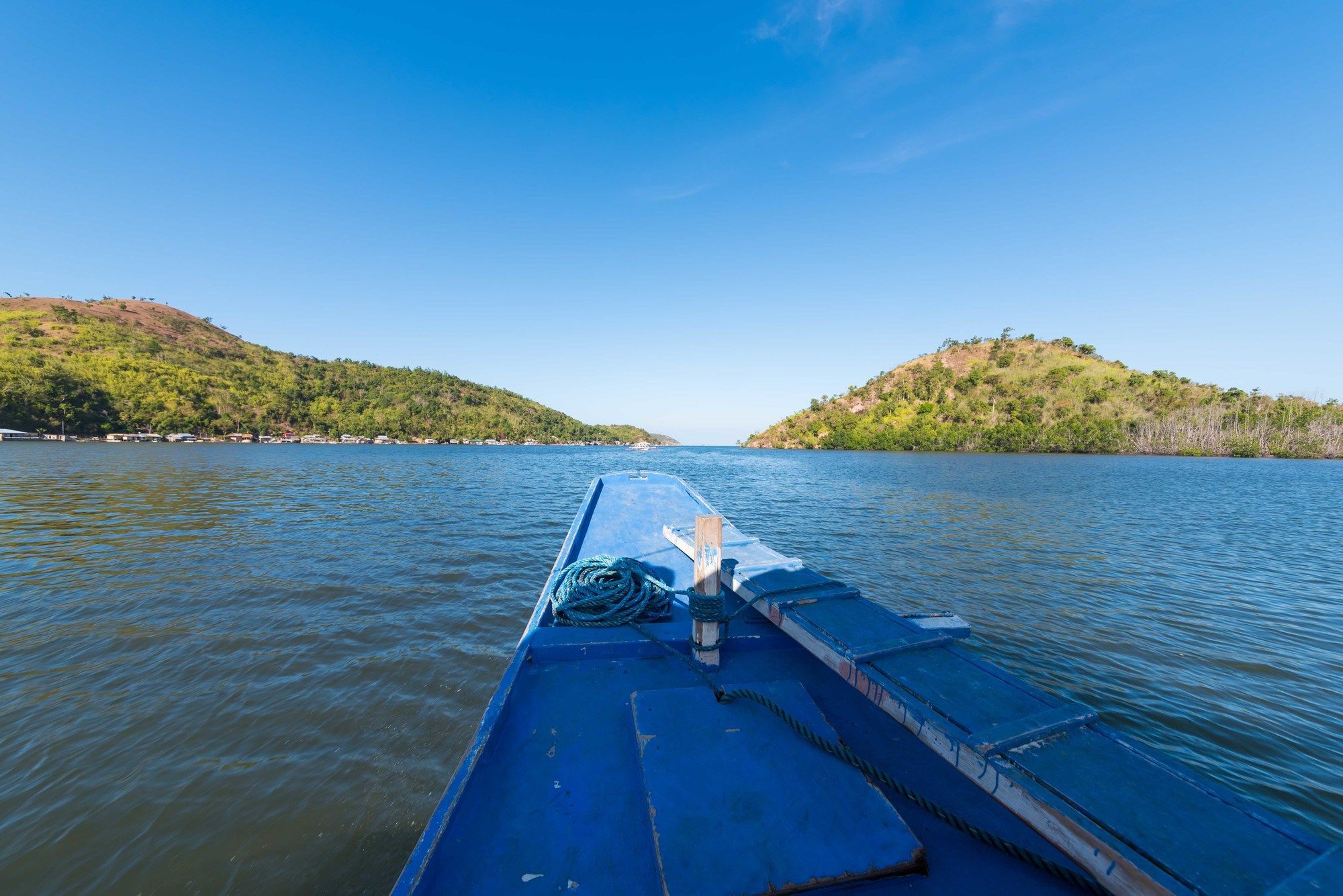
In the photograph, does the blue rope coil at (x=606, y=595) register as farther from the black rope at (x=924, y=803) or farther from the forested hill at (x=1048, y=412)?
the forested hill at (x=1048, y=412)

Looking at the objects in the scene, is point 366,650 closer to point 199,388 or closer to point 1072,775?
point 1072,775

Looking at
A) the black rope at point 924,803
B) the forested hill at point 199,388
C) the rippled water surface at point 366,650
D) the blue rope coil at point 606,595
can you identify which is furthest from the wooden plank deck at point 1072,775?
the forested hill at point 199,388

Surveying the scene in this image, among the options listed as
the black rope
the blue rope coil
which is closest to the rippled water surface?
the blue rope coil

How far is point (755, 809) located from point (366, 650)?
249 inches

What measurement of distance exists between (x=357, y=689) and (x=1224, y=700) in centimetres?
1099

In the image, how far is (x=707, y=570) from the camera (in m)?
3.70

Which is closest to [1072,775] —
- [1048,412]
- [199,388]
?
[199,388]

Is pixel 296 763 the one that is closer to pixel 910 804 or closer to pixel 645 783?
pixel 645 783

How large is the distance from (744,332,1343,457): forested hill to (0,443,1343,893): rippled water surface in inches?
3230

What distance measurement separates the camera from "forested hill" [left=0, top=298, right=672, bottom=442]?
68875 millimetres

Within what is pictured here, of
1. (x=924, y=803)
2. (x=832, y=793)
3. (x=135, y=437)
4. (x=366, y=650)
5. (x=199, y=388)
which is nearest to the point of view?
(x=924, y=803)

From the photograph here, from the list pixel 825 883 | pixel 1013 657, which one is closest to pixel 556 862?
pixel 825 883

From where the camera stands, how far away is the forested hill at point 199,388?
226 ft

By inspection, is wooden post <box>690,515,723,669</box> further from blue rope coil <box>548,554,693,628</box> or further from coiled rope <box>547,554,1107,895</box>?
blue rope coil <box>548,554,693,628</box>
